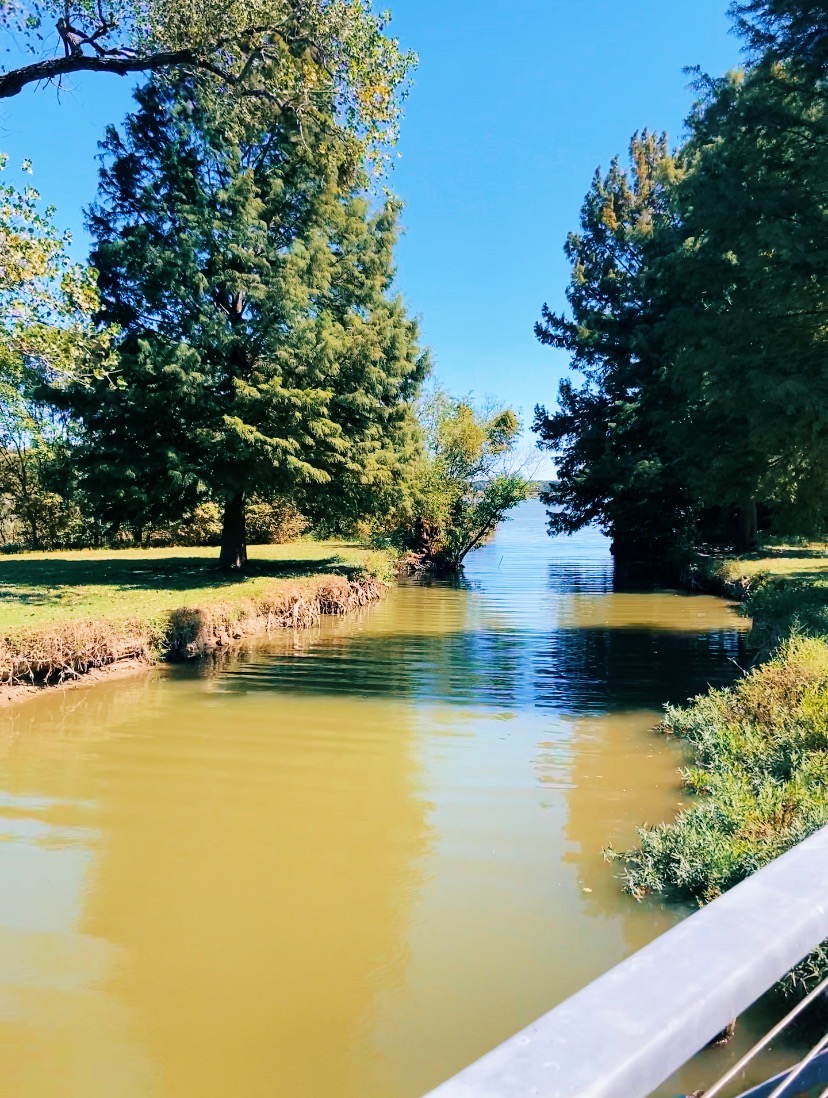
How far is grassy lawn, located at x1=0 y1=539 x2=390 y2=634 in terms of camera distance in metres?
13.0

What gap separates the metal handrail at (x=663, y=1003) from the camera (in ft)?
2.82

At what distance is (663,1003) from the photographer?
0.95 meters

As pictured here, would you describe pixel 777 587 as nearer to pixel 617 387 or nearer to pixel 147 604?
pixel 147 604

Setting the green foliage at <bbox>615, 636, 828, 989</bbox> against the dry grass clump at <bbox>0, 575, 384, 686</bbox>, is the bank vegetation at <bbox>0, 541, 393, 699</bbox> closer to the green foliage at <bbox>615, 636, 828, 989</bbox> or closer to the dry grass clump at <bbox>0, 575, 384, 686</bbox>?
the dry grass clump at <bbox>0, 575, 384, 686</bbox>

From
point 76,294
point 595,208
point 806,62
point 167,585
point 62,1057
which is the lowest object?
point 62,1057

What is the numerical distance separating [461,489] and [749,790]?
2480 centimetres

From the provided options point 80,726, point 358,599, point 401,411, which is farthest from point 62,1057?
point 401,411

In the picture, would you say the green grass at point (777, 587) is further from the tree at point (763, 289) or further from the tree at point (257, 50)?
the tree at point (257, 50)

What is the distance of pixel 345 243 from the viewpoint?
21.1 meters

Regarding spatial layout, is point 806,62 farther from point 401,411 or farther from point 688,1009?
point 688,1009

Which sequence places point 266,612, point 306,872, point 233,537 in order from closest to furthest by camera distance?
point 306,872
point 266,612
point 233,537

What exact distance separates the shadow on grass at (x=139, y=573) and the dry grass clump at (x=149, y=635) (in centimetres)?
137

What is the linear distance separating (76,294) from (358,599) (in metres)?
11.1

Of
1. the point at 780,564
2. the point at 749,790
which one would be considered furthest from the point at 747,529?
the point at 749,790
